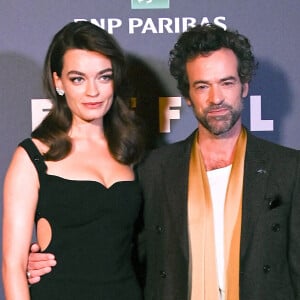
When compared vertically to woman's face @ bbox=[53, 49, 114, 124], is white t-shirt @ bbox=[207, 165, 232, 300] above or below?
below

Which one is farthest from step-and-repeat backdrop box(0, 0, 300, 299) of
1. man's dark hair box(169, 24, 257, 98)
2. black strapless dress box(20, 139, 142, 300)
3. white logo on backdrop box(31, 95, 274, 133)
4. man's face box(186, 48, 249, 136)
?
black strapless dress box(20, 139, 142, 300)

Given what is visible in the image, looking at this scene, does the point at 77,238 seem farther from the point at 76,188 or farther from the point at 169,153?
the point at 169,153

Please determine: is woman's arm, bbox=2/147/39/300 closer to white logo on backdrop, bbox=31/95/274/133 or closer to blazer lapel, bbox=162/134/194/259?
blazer lapel, bbox=162/134/194/259

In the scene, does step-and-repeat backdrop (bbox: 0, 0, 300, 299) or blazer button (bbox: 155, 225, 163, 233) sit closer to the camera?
blazer button (bbox: 155, 225, 163, 233)

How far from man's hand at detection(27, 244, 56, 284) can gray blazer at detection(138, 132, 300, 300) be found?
31 cm

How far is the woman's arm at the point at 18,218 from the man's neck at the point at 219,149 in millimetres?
479

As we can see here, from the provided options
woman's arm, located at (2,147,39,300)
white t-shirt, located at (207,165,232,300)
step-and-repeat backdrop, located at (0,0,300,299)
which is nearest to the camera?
woman's arm, located at (2,147,39,300)

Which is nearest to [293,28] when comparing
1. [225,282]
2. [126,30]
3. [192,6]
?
[192,6]

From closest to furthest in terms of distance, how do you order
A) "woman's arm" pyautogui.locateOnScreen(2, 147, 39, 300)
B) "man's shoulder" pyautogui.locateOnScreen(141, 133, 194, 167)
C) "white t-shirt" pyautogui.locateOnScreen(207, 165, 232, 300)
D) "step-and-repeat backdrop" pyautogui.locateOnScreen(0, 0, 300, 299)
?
"woman's arm" pyautogui.locateOnScreen(2, 147, 39, 300), "white t-shirt" pyautogui.locateOnScreen(207, 165, 232, 300), "man's shoulder" pyautogui.locateOnScreen(141, 133, 194, 167), "step-and-repeat backdrop" pyautogui.locateOnScreen(0, 0, 300, 299)

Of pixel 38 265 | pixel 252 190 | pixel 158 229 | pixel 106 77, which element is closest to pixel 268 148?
pixel 252 190

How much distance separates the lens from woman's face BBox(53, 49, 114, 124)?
6.01 ft

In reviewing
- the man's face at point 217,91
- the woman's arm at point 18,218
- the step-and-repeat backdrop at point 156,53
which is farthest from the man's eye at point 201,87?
the woman's arm at point 18,218

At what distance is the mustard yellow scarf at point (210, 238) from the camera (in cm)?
183

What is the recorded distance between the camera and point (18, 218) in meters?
1.74
